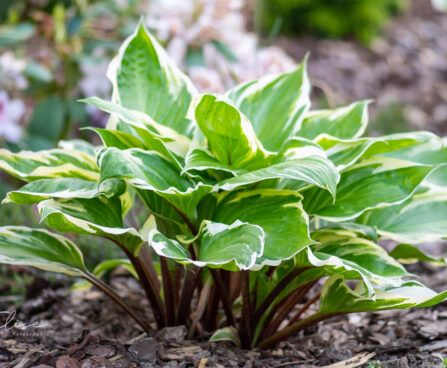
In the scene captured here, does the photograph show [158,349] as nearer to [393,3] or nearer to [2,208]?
[2,208]

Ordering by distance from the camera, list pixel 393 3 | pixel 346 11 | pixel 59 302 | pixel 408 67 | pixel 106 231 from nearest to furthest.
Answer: pixel 106 231 < pixel 59 302 < pixel 408 67 < pixel 346 11 < pixel 393 3

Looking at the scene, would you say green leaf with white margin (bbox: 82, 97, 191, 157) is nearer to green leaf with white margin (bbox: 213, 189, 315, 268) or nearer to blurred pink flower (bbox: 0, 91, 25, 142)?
green leaf with white margin (bbox: 213, 189, 315, 268)

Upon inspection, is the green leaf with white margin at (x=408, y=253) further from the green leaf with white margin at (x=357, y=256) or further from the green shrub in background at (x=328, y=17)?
the green shrub in background at (x=328, y=17)

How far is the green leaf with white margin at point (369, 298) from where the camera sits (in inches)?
50.7

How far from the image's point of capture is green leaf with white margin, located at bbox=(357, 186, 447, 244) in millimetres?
1488

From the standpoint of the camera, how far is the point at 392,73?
4742 mm

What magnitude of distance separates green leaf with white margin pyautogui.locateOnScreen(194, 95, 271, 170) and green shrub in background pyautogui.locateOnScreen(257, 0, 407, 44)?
3930 millimetres

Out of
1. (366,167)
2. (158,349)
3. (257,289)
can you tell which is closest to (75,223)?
(158,349)

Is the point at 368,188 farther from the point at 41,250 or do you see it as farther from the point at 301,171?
the point at 41,250

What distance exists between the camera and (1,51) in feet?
12.4

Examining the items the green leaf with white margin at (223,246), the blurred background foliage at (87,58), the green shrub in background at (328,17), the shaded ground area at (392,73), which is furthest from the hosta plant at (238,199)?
the green shrub in background at (328,17)

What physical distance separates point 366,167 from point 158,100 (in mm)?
576

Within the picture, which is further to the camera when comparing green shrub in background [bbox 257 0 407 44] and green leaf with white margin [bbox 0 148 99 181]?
green shrub in background [bbox 257 0 407 44]

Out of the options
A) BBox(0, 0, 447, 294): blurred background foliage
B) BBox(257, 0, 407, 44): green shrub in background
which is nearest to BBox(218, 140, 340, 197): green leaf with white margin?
BBox(0, 0, 447, 294): blurred background foliage
